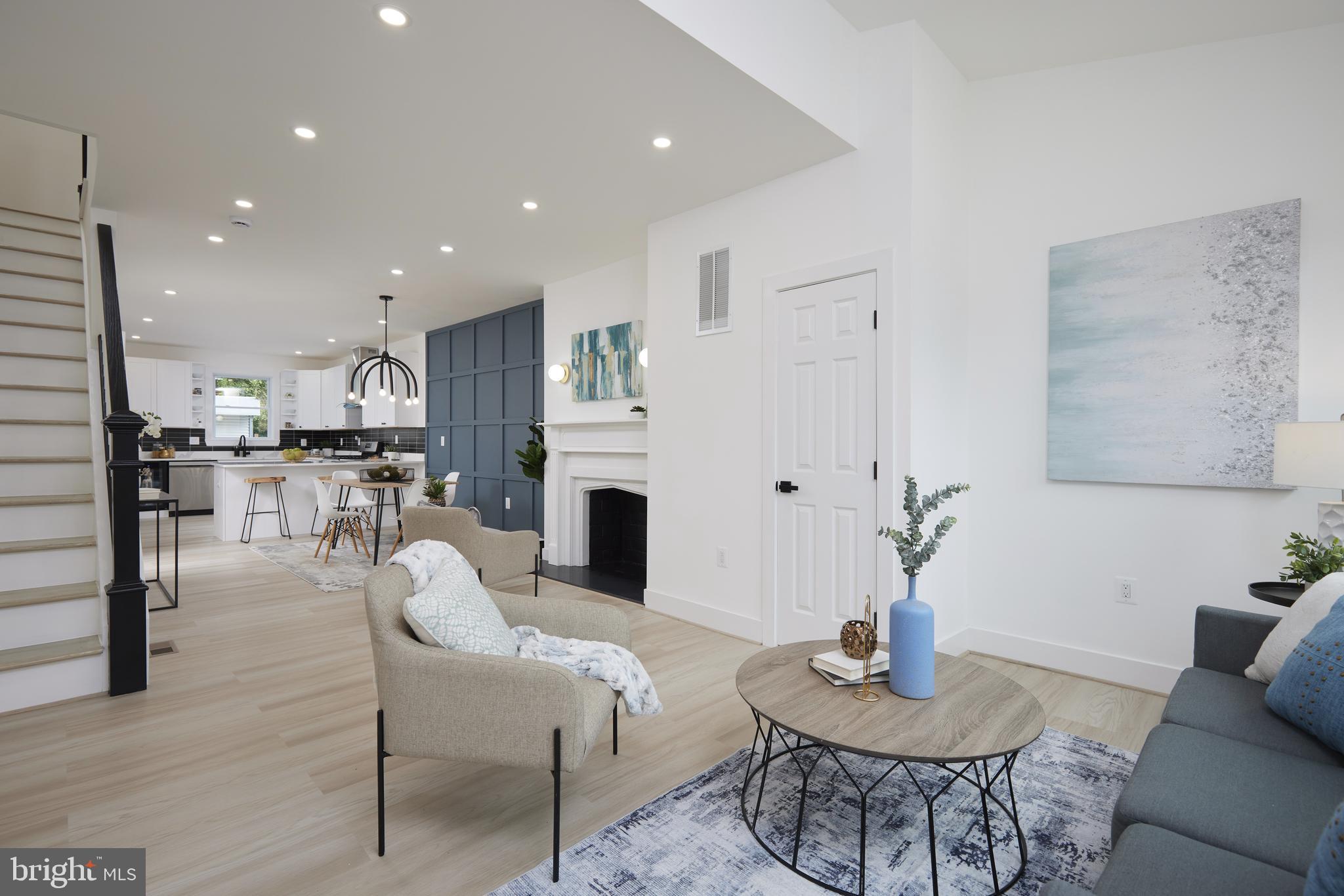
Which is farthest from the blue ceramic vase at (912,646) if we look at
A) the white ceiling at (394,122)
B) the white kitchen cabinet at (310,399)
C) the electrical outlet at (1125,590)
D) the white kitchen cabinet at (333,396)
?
the white kitchen cabinet at (310,399)

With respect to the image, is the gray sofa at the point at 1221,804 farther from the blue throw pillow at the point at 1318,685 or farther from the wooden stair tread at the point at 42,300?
the wooden stair tread at the point at 42,300

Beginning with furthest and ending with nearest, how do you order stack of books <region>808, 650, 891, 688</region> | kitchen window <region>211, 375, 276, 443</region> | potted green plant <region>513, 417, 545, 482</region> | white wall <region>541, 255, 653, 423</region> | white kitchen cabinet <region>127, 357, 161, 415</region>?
1. kitchen window <region>211, 375, 276, 443</region>
2. white kitchen cabinet <region>127, 357, 161, 415</region>
3. potted green plant <region>513, 417, 545, 482</region>
4. white wall <region>541, 255, 653, 423</region>
5. stack of books <region>808, 650, 891, 688</region>

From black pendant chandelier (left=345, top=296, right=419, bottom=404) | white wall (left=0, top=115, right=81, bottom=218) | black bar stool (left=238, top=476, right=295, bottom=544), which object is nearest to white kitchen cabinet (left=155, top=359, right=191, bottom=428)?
black pendant chandelier (left=345, top=296, right=419, bottom=404)

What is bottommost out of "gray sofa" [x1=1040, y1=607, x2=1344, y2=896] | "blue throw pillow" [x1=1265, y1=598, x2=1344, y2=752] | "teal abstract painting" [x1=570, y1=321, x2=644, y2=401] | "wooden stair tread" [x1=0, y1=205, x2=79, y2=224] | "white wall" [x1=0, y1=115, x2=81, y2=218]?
"gray sofa" [x1=1040, y1=607, x2=1344, y2=896]

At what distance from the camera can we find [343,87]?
2.85m

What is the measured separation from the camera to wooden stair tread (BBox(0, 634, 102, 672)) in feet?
9.21

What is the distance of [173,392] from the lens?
396 inches

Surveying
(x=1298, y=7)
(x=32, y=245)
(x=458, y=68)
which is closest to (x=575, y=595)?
(x=458, y=68)

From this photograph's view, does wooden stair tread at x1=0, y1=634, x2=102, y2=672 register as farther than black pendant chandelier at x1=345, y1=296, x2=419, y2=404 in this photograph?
No

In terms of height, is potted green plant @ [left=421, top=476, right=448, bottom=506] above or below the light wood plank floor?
above

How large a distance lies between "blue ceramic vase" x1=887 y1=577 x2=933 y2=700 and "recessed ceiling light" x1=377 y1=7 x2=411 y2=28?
2.65 meters

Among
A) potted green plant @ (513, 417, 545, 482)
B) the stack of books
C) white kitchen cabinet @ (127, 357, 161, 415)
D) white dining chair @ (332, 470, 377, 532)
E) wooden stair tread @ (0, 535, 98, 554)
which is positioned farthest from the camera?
white kitchen cabinet @ (127, 357, 161, 415)

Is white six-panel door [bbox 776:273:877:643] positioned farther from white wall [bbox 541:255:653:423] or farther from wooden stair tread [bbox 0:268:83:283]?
wooden stair tread [bbox 0:268:83:283]

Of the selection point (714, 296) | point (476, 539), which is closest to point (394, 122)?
point (714, 296)
